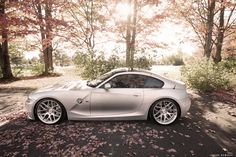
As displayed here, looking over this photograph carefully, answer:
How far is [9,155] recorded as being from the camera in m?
4.88

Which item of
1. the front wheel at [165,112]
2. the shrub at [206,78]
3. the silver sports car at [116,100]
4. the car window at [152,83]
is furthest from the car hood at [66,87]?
the shrub at [206,78]

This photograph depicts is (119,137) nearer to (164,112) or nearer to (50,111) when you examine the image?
(164,112)

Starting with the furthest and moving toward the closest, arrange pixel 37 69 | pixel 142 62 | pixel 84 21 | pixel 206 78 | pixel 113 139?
pixel 37 69 < pixel 84 21 < pixel 142 62 < pixel 206 78 < pixel 113 139

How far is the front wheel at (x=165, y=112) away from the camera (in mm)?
6699

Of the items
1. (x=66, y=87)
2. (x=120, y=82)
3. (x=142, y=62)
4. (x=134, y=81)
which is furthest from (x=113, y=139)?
(x=142, y=62)

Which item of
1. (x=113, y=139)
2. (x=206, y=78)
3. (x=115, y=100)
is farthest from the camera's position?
(x=206, y=78)

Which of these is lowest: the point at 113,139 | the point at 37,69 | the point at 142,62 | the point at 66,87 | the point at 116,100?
the point at 113,139

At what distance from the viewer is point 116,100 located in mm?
6504

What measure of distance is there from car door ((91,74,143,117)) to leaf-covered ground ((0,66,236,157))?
1.32 ft

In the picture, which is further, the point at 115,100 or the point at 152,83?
the point at 152,83

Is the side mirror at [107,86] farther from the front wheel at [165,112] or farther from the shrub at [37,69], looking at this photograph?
the shrub at [37,69]

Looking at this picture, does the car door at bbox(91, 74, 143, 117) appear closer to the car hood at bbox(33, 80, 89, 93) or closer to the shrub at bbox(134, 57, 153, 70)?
the car hood at bbox(33, 80, 89, 93)

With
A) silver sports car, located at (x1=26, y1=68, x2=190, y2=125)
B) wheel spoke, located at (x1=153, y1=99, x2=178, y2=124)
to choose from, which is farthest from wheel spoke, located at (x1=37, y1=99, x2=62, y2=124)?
wheel spoke, located at (x1=153, y1=99, x2=178, y2=124)

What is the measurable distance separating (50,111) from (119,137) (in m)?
2.03
